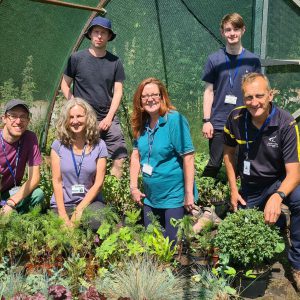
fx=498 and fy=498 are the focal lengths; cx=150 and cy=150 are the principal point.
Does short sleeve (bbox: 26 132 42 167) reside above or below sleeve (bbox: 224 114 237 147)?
below

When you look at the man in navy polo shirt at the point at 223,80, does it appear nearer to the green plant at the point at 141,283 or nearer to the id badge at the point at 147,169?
the id badge at the point at 147,169

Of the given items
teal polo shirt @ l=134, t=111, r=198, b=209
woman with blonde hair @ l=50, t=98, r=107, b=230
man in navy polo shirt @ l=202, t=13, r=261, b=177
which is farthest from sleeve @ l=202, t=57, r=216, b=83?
woman with blonde hair @ l=50, t=98, r=107, b=230

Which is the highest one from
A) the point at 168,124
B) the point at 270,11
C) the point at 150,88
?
the point at 270,11

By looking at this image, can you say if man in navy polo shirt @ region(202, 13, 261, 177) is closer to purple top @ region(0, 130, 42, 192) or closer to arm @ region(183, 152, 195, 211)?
arm @ region(183, 152, 195, 211)

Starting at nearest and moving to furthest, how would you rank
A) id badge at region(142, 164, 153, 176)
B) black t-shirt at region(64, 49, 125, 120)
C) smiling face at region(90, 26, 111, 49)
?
id badge at region(142, 164, 153, 176)
smiling face at region(90, 26, 111, 49)
black t-shirt at region(64, 49, 125, 120)

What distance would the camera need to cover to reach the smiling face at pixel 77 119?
4188 mm

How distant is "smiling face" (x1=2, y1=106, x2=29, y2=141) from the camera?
4164 mm

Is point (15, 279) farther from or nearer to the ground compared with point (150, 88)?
nearer to the ground

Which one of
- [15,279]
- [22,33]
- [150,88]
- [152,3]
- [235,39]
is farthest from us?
[152,3]

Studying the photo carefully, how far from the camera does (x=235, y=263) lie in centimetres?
366

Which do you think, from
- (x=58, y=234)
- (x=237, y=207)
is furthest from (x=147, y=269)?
(x=237, y=207)

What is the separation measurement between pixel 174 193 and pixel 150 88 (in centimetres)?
88

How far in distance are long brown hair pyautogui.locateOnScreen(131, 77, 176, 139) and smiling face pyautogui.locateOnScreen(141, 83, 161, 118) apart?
0.03 meters

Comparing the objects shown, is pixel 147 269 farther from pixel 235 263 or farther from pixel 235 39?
pixel 235 39
